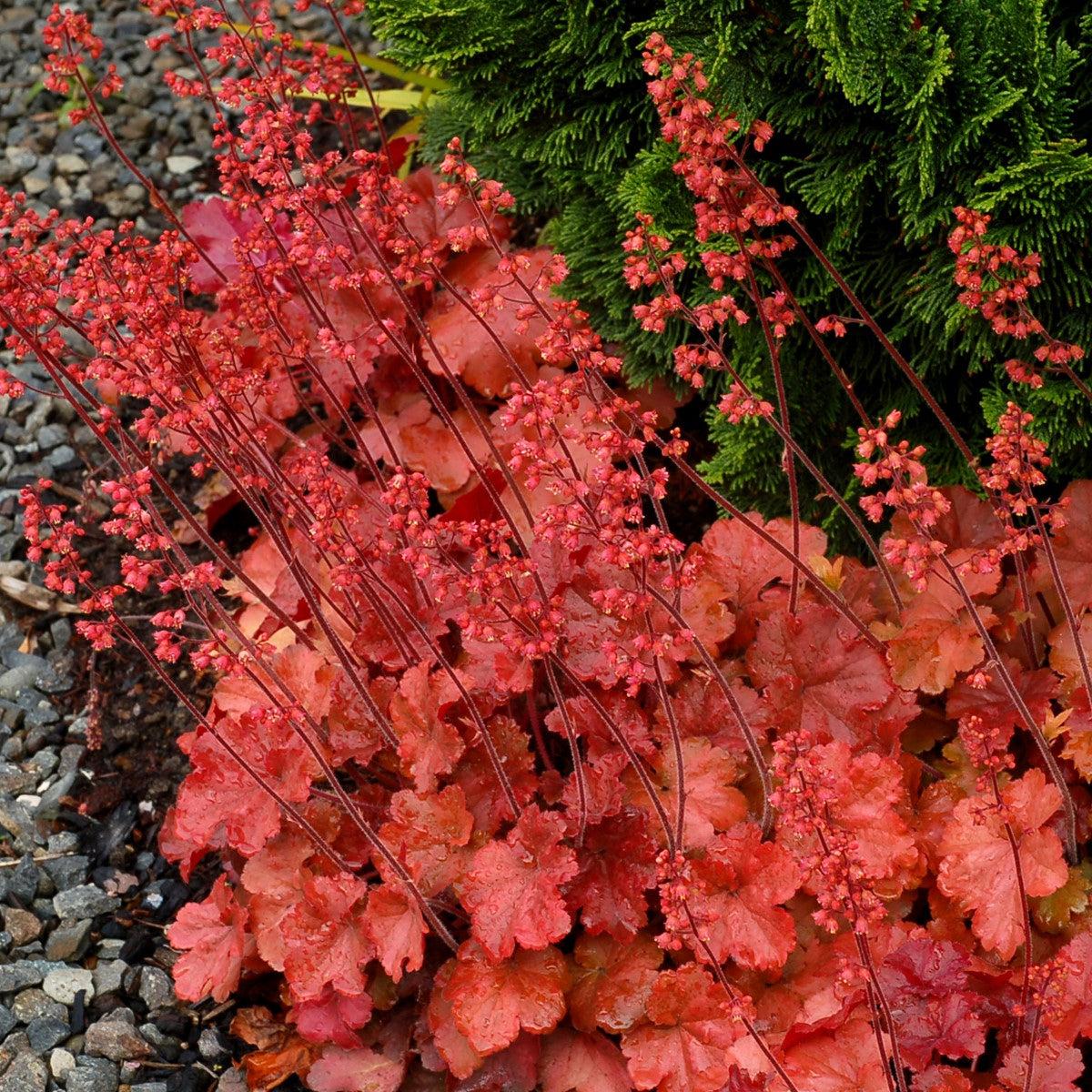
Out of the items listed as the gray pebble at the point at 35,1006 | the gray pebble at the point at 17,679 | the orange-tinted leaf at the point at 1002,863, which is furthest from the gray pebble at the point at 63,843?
the orange-tinted leaf at the point at 1002,863

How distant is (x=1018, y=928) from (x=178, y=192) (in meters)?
3.67

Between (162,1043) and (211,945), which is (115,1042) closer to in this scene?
(162,1043)

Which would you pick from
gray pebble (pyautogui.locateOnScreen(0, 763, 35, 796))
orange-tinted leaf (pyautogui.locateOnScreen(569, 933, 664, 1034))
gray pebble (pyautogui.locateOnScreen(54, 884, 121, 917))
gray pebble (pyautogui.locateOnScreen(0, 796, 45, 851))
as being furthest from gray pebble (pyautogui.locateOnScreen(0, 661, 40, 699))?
orange-tinted leaf (pyautogui.locateOnScreen(569, 933, 664, 1034))

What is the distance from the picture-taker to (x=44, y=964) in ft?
8.96

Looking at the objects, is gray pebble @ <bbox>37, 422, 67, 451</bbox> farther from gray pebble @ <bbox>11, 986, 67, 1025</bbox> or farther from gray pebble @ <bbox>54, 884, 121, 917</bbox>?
gray pebble @ <bbox>11, 986, 67, 1025</bbox>

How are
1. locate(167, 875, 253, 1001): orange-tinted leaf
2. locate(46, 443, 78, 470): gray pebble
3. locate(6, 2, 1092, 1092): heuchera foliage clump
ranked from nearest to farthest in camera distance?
locate(6, 2, 1092, 1092): heuchera foliage clump, locate(167, 875, 253, 1001): orange-tinted leaf, locate(46, 443, 78, 470): gray pebble

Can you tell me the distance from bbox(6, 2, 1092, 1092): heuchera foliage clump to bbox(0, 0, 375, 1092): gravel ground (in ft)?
0.70

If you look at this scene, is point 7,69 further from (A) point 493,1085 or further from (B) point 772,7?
(A) point 493,1085

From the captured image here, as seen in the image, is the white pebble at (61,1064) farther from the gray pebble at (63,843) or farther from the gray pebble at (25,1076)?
the gray pebble at (63,843)

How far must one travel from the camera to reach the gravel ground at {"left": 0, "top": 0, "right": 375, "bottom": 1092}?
102 inches

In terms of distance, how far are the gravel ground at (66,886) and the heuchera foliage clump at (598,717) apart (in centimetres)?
21

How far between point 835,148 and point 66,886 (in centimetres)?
241

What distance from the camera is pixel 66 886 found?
288 cm

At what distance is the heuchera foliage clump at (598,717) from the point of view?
206cm
